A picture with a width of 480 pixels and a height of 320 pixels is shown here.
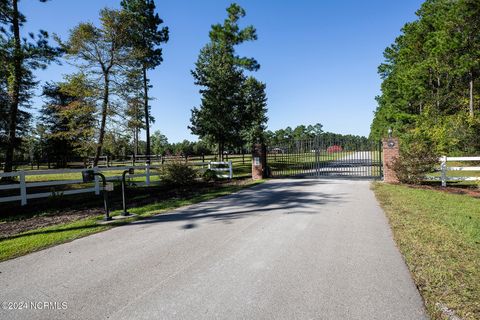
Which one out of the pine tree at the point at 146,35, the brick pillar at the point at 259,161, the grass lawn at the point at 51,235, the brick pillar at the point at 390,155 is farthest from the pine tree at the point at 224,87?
the grass lawn at the point at 51,235

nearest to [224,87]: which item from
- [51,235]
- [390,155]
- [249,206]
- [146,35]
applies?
[146,35]

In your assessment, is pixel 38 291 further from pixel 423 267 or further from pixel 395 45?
pixel 395 45

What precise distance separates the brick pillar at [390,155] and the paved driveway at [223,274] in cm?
753

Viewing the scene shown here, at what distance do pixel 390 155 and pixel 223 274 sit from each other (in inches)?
463

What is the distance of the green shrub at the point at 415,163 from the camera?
11523 millimetres

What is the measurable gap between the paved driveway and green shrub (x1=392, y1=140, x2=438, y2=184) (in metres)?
7.12

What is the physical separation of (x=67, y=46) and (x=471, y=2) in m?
25.1

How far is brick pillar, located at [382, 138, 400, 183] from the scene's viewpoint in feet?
40.9

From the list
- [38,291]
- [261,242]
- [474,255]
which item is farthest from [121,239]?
[474,255]

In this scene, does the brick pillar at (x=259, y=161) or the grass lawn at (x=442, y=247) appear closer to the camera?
the grass lawn at (x=442, y=247)

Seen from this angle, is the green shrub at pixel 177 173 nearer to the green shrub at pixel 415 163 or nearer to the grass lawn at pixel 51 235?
the grass lawn at pixel 51 235

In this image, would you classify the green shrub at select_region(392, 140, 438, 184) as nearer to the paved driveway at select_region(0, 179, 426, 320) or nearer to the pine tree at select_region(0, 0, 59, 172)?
the paved driveway at select_region(0, 179, 426, 320)

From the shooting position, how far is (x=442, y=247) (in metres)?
4.27

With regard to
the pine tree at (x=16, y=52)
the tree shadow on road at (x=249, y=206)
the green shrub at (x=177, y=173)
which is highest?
the pine tree at (x=16, y=52)
